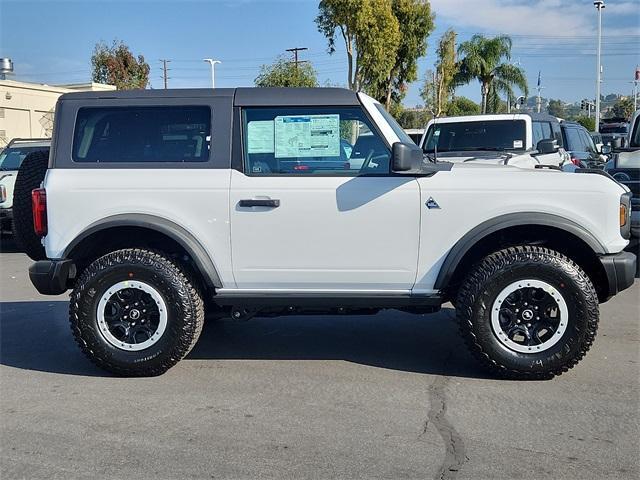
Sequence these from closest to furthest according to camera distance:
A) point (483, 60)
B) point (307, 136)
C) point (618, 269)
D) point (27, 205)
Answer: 1. point (618, 269)
2. point (307, 136)
3. point (27, 205)
4. point (483, 60)

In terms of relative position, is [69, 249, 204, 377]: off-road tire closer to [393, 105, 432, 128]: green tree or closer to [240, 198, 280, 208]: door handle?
[240, 198, 280, 208]: door handle

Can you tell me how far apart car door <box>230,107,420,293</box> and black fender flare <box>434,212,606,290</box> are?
303 millimetres

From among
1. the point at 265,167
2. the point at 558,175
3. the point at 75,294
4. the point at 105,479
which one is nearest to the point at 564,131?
the point at 558,175

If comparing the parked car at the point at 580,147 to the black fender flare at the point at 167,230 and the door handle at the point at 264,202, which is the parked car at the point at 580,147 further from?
the black fender flare at the point at 167,230

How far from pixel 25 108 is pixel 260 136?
93.7 ft

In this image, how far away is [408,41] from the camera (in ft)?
76.2

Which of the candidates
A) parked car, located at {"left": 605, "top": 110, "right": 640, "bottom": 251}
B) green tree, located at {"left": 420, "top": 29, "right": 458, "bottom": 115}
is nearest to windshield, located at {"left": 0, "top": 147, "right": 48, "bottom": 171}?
parked car, located at {"left": 605, "top": 110, "right": 640, "bottom": 251}

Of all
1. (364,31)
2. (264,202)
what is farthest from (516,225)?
(364,31)

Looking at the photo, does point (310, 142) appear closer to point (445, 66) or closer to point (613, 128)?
point (445, 66)

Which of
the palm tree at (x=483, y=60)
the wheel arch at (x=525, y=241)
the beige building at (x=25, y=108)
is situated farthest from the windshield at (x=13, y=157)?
the palm tree at (x=483, y=60)

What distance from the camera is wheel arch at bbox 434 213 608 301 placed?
15.1 ft

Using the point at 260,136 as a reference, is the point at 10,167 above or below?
below

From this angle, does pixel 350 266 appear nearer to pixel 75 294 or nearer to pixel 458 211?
pixel 458 211

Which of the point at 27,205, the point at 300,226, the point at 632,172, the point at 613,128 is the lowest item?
the point at 300,226
